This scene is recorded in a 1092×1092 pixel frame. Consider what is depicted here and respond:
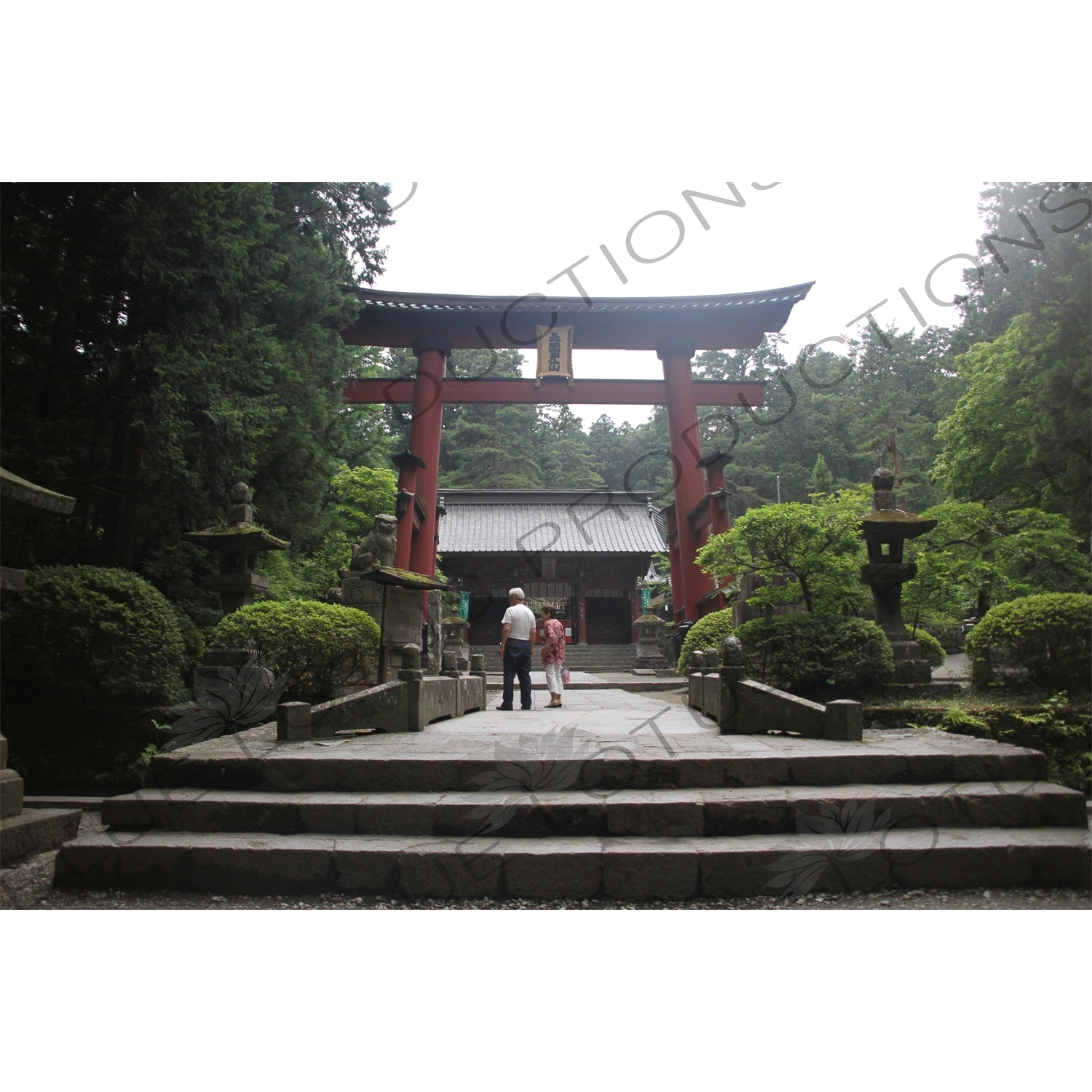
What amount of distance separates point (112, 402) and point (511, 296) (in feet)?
27.8

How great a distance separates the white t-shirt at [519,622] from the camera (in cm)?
781

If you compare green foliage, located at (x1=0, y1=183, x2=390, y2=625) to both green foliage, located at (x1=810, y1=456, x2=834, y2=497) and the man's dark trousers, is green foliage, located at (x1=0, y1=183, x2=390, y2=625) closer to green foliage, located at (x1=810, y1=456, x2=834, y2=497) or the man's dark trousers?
the man's dark trousers

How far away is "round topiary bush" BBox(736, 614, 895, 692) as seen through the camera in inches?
249

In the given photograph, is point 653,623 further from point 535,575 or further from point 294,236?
point 294,236

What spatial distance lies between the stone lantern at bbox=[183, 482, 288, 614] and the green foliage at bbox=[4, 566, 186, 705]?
36.9 inches

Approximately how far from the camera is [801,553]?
6941 mm

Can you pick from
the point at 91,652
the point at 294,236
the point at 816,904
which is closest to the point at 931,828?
the point at 816,904

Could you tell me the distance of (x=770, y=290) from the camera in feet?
44.2

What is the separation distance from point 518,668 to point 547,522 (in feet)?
61.5

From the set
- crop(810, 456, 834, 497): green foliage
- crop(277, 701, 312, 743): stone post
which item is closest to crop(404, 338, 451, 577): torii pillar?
crop(277, 701, 312, 743): stone post

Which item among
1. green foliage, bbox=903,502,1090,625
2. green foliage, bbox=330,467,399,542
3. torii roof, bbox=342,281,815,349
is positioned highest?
torii roof, bbox=342,281,815,349

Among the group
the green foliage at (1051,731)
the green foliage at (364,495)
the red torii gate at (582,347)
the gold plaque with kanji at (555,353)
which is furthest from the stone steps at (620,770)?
the green foliage at (364,495)

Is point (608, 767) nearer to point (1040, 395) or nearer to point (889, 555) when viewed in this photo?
point (889, 555)

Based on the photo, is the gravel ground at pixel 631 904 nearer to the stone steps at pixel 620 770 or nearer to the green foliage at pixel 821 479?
the stone steps at pixel 620 770
